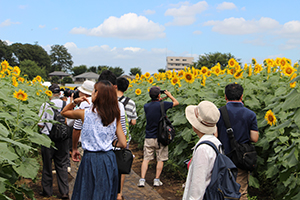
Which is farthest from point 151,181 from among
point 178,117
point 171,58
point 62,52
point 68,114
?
point 171,58

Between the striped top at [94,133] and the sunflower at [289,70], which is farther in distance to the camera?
the sunflower at [289,70]

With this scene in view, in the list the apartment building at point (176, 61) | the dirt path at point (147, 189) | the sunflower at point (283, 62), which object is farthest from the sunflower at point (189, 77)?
the apartment building at point (176, 61)

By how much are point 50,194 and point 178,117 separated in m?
2.47

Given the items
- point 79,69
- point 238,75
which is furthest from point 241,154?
point 79,69

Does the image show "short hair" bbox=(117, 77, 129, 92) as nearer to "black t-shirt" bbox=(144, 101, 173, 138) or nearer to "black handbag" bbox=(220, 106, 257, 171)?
"black t-shirt" bbox=(144, 101, 173, 138)

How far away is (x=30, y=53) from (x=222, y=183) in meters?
99.4

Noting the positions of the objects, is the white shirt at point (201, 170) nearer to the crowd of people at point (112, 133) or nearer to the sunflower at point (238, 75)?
the crowd of people at point (112, 133)

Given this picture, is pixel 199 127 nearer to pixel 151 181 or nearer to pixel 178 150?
pixel 178 150

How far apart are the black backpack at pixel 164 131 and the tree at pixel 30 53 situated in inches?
3277

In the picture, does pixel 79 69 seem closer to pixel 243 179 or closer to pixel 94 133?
pixel 243 179

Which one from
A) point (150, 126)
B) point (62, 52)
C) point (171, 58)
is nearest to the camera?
point (150, 126)

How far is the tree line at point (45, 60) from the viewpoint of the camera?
5381 centimetres

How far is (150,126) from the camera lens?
205 inches

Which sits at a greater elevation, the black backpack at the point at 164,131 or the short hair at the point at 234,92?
the short hair at the point at 234,92
